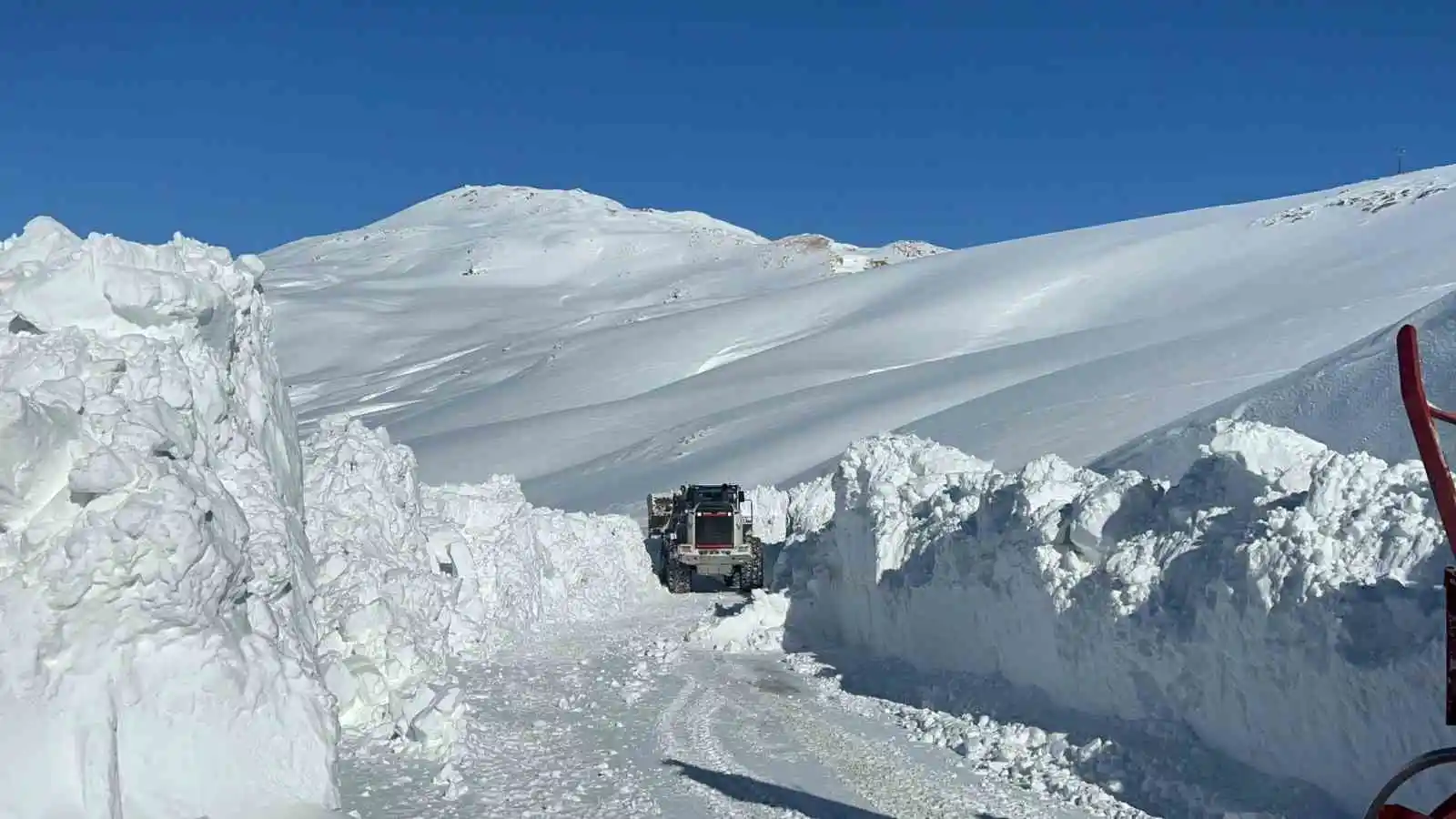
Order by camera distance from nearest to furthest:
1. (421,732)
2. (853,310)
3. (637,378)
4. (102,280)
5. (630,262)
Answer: (102,280)
(421,732)
(637,378)
(853,310)
(630,262)

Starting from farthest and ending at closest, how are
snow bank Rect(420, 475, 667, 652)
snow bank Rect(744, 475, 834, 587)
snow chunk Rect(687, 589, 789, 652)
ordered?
snow bank Rect(744, 475, 834, 587) < snow bank Rect(420, 475, 667, 652) < snow chunk Rect(687, 589, 789, 652)

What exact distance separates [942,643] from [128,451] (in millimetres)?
8436

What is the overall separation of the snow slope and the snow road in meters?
16.0

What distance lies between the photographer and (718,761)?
952 centimetres

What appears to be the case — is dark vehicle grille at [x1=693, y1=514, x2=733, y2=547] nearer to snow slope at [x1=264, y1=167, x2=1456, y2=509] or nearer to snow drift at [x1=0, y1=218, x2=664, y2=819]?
snow slope at [x1=264, y1=167, x2=1456, y2=509]

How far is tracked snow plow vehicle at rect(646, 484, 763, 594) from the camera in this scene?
2259 cm

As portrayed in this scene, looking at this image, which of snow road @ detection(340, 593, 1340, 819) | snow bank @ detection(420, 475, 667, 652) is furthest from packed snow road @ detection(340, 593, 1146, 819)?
snow bank @ detection(420, 475, 667, 652)

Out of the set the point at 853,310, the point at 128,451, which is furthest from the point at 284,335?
the point at 128,451

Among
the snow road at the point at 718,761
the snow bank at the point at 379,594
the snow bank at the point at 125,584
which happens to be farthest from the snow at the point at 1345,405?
the snow bank at the point at 125,584

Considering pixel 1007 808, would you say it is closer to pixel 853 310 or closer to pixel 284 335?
pixel 853 310

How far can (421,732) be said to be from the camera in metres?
9.27

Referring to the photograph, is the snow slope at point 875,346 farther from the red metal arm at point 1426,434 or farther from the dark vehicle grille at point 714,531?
the red metal arm at point 1426,434

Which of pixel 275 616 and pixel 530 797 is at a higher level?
pixel 275 616

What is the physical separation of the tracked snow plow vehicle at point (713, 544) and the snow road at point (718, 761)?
29.4 feet
